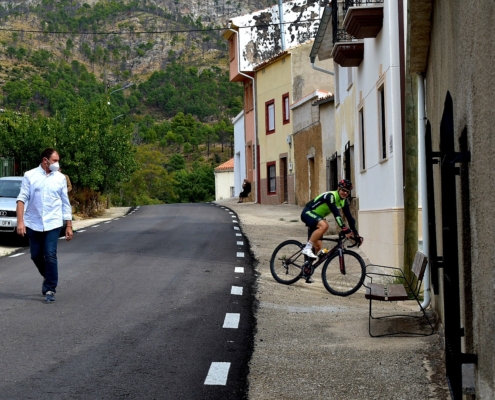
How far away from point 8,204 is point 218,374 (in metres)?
14.6

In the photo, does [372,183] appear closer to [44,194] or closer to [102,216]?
[44,194]

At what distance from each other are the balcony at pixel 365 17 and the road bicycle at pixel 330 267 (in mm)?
4233

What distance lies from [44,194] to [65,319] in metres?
2.12

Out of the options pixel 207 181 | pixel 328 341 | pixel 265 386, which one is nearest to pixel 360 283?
pixel 328 341

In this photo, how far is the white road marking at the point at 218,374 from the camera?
6.66 meters

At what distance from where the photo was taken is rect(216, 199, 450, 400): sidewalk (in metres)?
6.61

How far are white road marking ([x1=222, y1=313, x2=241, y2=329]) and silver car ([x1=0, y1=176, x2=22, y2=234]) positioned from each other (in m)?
11.1

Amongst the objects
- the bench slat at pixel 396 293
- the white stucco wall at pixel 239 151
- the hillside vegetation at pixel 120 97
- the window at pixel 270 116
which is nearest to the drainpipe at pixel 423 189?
the bench slat at pixel 396 293

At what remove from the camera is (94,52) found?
178 m

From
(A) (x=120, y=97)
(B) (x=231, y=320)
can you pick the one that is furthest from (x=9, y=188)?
(A) (x=120, y=97)

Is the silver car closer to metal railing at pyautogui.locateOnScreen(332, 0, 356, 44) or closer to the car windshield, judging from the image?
the car windshield

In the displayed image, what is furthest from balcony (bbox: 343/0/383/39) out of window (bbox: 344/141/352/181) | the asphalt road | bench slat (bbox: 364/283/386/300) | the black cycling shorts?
bench slat (bbox: 364/283/386/300)

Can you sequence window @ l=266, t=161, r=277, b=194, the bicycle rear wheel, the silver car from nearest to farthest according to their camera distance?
the bicycle rear wheel
the silver car
window @ l=266, t=161, r=277, b=194

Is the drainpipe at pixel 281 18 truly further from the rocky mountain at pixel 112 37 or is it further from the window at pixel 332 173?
the rocky mountain at pixel 112 37
